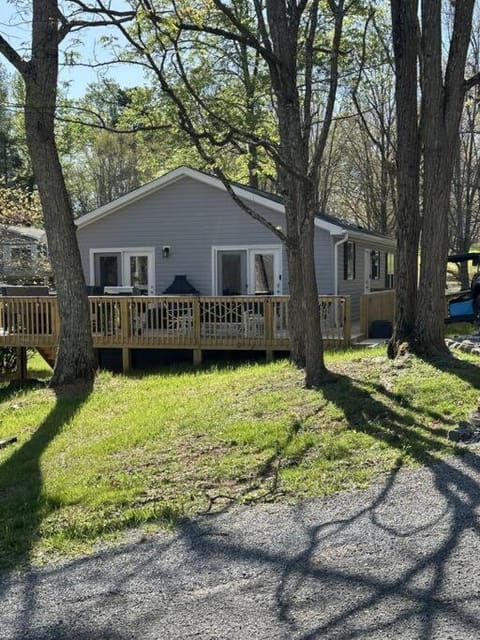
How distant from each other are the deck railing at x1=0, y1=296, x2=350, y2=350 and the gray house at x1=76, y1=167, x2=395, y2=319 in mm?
3422

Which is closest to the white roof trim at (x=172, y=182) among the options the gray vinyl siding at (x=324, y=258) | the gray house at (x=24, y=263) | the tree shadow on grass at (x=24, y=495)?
the gray vinyl siding at (x=324, y=258)

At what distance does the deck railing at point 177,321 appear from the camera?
11570mm

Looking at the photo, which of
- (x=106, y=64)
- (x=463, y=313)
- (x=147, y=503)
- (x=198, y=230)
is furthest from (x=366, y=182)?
(x=147, y=503)

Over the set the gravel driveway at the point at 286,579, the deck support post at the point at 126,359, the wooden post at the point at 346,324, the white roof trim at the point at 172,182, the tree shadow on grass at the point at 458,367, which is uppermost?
the white roof trim at the point at 172,182

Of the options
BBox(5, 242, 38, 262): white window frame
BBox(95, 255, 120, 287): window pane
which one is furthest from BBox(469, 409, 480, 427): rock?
BBox(5, 242, 38, 262): white window frame

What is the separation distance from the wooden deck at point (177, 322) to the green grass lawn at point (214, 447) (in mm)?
3028

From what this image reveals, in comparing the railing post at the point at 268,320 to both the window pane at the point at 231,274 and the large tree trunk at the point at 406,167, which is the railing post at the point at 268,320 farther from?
the window pane at the point at 231,274

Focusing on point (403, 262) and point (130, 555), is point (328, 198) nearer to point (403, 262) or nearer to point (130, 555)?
point (403, 262)

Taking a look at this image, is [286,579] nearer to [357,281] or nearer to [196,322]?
[196,322]

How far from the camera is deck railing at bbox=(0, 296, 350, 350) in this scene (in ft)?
38.0

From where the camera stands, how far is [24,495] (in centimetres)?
514

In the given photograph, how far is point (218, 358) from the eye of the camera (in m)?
12.4

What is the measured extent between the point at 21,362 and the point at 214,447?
29.6 ft

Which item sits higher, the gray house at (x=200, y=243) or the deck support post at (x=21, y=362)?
the gray house at (x=200, y=243)
